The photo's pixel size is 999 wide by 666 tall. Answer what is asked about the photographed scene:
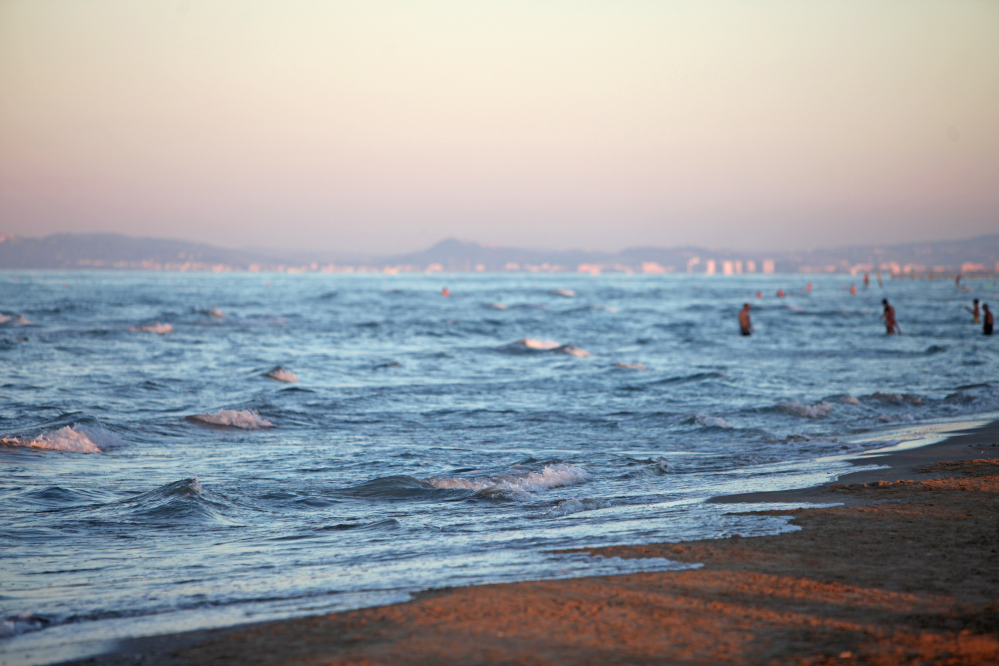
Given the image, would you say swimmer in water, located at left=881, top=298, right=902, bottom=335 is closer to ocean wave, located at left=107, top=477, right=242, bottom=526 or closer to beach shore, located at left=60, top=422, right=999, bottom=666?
beach shore, located at left=60, top=422, right=999, bottom=666

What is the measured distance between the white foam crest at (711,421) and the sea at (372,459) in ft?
0.18

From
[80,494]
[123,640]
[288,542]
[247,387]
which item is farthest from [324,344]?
[123,640]

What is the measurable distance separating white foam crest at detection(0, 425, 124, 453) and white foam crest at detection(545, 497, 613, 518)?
6656 mm

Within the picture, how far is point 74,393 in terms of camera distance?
51.5 feet

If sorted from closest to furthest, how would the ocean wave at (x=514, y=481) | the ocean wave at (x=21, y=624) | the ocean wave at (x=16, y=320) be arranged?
the ocean wave at (x=21, y=624) < the ocean wave at (x=514, y=481) < the ocean wave at (x=16, y=320)

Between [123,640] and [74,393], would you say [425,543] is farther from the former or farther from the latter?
[74,393]

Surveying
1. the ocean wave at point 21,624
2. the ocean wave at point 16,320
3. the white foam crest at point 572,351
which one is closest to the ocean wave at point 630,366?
the white foam crest at point 572,351

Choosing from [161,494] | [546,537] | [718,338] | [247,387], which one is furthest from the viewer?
[718,338]

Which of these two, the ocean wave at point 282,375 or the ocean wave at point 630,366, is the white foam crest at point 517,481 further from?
the ocean wave at point 630,366

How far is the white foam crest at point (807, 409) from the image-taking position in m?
14.4

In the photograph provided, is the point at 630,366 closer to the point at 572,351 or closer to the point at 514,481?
the point at 572,351

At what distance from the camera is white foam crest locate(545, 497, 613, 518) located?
719cm

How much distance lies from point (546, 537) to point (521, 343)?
23.7 metres

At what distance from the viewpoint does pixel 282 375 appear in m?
19.3
